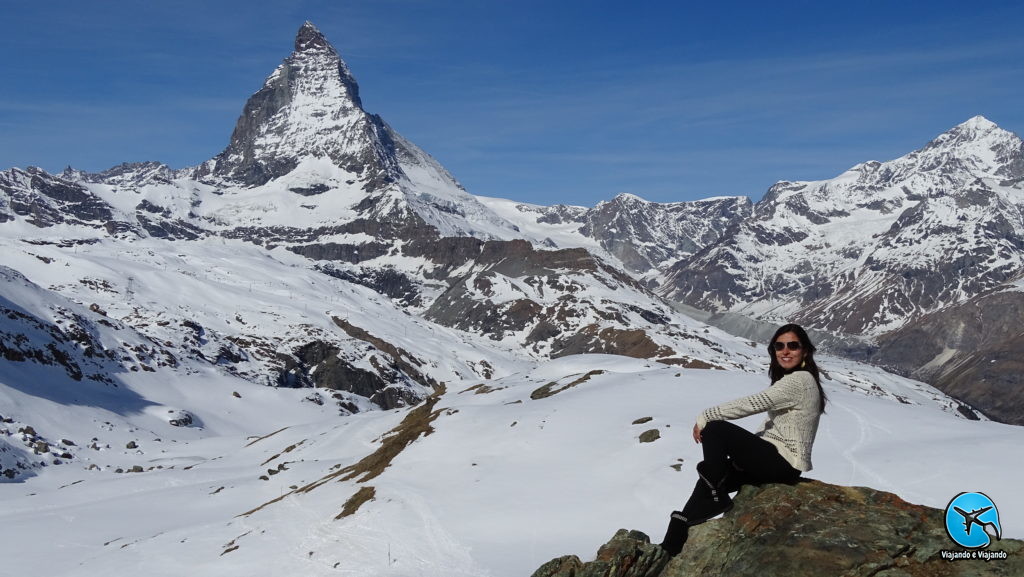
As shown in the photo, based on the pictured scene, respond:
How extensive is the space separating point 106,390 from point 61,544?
241 ft

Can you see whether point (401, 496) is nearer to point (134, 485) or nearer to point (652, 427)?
point (652, 427)

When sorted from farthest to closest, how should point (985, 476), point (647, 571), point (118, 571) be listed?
point (118, 571)
point (985, 476)
point (647, 571)

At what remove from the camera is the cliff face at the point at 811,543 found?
9.59m

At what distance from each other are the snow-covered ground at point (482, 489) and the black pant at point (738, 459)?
1335 cm

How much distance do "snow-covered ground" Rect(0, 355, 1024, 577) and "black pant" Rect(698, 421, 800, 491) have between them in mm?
13345

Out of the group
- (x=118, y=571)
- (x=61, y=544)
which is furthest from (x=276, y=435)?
(x=118, y=571)

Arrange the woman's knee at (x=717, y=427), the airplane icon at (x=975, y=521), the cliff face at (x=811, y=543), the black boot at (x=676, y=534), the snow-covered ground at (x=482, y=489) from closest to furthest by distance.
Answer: the airplane icon at (x=975, y=521) < the cliff face at (x=811, y=543) < the woman's knee at (x=717, y=427) < the black boot at (x=676, y=534) < the snow-covered ground at (x=482, y=489)

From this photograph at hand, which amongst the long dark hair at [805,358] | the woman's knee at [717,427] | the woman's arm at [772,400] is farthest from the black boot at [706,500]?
the long dark hair at [805,358]

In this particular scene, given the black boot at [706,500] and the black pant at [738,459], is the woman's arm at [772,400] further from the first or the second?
the black boot at [706,500]

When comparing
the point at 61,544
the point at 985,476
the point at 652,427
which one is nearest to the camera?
the point at 985,476

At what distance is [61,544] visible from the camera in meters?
41.9

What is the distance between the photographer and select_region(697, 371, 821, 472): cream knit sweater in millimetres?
11414

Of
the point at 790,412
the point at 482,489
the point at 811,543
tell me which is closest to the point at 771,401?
the point at 790,412

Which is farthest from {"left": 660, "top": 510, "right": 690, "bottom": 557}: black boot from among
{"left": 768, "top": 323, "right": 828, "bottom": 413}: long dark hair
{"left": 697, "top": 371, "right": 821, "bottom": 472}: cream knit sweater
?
{"left": 768, "top": 323, "right": 828, "bottom": 413}: long dark hair
